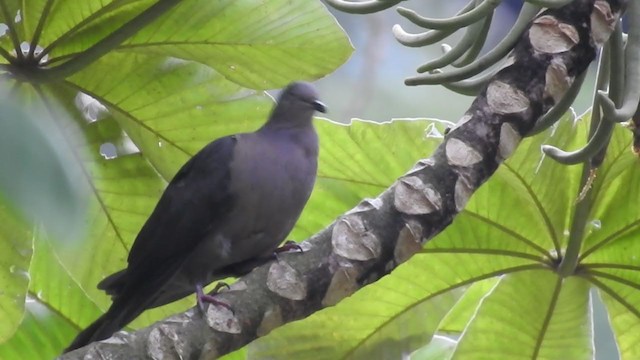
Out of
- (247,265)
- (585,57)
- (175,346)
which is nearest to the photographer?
(175,346)

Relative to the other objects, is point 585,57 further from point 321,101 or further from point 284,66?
point 321,101

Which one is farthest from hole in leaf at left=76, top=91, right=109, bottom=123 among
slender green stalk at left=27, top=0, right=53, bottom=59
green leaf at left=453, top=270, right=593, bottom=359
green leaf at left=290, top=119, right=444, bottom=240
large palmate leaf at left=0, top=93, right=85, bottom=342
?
large palmate leaf at left=0, top=93, right=85, bottom=342

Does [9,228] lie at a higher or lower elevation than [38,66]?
lower

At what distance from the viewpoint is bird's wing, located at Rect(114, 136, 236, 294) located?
61.7 inches

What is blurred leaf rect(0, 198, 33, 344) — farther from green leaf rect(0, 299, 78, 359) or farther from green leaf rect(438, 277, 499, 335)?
green leaf rect(438, 277, 499, 335)

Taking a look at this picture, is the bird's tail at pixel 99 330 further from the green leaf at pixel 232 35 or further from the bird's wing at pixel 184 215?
the green leaf at pixel 232 35

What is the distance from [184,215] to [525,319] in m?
0.63

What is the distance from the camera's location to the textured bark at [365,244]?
1.12 m

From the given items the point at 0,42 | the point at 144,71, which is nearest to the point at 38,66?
the point at 0,42

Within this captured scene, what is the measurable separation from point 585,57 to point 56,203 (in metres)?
0.89

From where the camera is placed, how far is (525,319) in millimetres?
1641

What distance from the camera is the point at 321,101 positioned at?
1.93 metres

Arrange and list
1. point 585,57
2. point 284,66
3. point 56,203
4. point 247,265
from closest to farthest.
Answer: point 56,203 < point 585,57 < point 284,66 < point 247,265

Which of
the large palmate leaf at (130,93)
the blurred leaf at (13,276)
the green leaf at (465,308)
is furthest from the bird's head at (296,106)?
the blurred leaf at (13,276)
